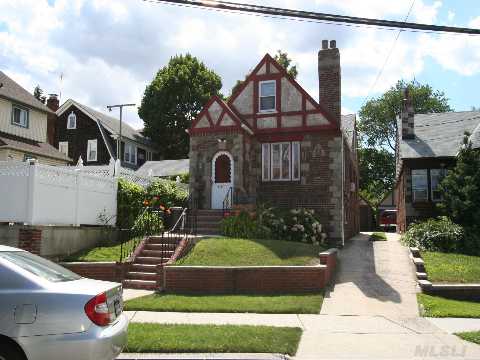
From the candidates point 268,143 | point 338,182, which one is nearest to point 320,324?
point 338,182

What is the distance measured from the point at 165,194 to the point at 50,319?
14.2m

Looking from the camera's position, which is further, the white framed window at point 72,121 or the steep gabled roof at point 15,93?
the white framed window at point 72,121

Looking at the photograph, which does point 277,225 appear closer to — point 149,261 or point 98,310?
point 149,261

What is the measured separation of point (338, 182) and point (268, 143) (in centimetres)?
335

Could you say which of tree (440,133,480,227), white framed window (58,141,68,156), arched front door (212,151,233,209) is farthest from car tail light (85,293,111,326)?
white framed window (58,141,68,156)

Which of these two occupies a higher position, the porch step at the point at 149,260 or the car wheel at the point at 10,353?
the porch step at the point at 149,260

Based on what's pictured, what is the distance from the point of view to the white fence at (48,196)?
1308 cm

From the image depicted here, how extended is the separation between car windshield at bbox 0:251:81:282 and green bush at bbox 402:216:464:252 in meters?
14.3

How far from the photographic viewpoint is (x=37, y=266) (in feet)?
Answer: 18.7

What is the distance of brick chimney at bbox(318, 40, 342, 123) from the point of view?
19.5m

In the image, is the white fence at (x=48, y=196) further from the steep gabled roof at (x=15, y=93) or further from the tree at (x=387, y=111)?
the tree at (x=387, y=111)

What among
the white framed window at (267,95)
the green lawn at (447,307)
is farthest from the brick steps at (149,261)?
the white framed window at (267,95)

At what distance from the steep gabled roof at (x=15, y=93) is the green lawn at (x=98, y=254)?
16.3 metres

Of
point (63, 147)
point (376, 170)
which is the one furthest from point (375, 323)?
point (376, 170)
